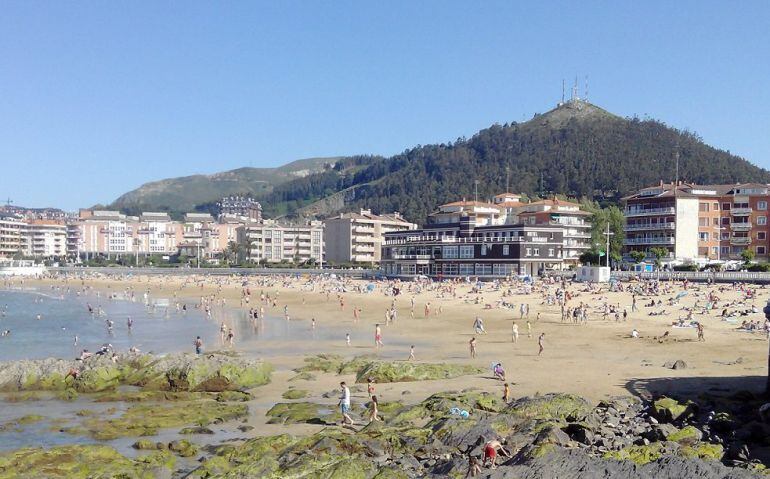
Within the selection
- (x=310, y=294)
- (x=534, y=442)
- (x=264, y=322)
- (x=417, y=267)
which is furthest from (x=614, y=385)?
(x=417, y=267)

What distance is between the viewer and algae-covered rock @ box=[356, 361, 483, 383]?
26.0 m

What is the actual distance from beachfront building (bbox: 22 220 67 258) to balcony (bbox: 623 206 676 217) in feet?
461

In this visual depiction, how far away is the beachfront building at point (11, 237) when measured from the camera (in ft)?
552

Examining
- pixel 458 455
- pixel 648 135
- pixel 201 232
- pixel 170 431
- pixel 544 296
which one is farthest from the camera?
pixel 648 135

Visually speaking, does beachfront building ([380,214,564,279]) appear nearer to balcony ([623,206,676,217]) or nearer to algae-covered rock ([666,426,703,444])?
balcony ([623,206,676,217])

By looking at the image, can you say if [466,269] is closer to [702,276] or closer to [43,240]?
[702,276]

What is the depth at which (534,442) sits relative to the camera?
16.4m

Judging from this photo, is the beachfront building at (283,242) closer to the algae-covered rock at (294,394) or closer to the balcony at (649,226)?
the balcony at (649,226)

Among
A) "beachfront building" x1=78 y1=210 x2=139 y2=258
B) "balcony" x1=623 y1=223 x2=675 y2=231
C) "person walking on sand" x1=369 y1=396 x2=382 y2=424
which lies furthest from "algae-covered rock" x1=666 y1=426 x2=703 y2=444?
"beachfront building" x1=78 y1=210 x2=139 y2=258

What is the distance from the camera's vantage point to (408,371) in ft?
86.6

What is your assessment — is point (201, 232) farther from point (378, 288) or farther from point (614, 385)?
point (614, 385)

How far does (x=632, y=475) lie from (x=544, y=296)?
42.6 m

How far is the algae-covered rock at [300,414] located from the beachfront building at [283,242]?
12371 centimetres

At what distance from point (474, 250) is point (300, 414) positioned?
6246 centimetres
